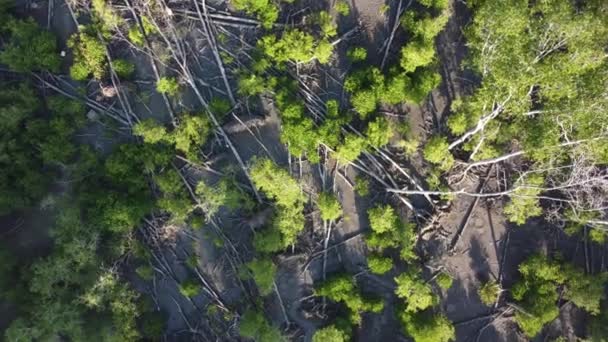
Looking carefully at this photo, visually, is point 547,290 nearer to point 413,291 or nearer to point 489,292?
point 489,292

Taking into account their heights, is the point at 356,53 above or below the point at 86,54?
below

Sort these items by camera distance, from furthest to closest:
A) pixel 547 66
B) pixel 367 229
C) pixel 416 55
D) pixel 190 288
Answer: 1. pixel 367 229
2. pixel 190 288
3. pixel 416 55
4. pixel 547 66

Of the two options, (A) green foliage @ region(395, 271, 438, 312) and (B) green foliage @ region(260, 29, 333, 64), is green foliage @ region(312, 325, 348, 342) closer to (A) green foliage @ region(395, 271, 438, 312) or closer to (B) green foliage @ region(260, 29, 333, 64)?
(A) green foliage @ region(395, 271, 438, 312)

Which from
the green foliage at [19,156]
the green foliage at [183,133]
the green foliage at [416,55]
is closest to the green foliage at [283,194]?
the green foliage at [183,133]

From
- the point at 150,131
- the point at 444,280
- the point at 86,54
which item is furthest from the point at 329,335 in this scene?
the point at 86,54

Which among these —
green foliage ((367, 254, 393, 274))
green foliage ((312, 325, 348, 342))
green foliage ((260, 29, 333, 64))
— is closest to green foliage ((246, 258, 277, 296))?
green foliage ((312, 325, 348, 342))

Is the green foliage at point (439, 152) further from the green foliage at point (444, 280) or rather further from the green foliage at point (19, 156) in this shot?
the green foliage at point (19, 156)
